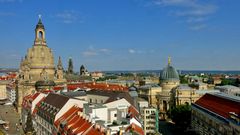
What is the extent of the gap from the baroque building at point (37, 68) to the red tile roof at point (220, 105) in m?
78.6

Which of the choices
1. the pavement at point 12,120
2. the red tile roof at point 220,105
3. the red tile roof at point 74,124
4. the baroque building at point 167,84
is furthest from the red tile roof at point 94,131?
the baroque building at point 167,84

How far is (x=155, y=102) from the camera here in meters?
144

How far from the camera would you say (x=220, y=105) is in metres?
80.0

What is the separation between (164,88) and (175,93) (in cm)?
1213

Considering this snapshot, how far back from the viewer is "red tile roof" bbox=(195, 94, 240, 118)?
71.9 metres

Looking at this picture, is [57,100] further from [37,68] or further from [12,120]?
[37,68]

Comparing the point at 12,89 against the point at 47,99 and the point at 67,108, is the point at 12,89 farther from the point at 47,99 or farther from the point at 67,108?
the point at 67,108

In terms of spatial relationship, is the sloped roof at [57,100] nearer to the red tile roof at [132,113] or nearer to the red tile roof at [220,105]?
the red tile roof at [132,113]

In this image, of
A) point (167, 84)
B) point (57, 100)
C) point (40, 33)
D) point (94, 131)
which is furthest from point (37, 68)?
point (94, 131)

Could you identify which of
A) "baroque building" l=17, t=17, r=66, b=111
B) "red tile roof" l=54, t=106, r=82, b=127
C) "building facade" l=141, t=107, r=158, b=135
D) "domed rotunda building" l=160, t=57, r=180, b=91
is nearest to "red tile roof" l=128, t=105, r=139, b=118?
"red tile roof" l=54, t=106, r=82, b=127

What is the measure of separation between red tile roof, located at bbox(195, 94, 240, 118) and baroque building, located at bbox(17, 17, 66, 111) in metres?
78.6

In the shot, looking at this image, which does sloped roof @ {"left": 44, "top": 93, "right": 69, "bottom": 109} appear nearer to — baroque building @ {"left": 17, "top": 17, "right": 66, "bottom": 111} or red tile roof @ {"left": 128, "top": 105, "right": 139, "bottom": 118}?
red tile roof @ {"left": 128, "top": 105, "right": 139, "bottom": 118}

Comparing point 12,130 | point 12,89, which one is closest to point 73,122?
point 12,130

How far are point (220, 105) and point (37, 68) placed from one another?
99.3 metres
